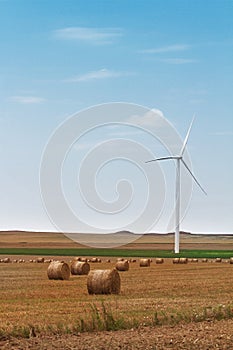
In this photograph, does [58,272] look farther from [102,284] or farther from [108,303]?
[108,303]

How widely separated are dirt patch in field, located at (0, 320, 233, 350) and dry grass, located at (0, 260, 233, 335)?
2.85 ft

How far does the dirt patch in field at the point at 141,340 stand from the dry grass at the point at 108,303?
2.85 feet

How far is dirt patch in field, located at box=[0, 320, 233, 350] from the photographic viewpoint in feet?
48.3

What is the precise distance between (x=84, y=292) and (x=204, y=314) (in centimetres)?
1051

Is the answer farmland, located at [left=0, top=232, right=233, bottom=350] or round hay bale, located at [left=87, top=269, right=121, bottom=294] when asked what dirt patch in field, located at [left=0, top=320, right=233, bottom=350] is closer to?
farmland, located at [left=0, top=232, right=233, bottom=350]

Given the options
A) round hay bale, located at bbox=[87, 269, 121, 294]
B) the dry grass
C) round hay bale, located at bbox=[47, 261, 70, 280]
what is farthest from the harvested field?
round hay bale, located at bbox=[47, 261, 70, 280]

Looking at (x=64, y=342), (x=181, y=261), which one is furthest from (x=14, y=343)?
(x=181, y=261)

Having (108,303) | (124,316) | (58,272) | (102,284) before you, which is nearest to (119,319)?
(124,316)

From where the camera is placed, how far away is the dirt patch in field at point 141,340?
1473 centimetres

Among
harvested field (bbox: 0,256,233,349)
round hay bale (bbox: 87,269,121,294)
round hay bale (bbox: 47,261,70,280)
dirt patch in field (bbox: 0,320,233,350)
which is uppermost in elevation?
round hay bale (bbox: 47,261,70,280)

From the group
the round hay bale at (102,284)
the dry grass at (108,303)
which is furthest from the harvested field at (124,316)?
the round hay bale at (102,284)

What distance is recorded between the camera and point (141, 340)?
15.4m

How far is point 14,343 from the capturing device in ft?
50.5

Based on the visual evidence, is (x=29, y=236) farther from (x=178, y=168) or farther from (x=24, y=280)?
(x=24, y=280)
